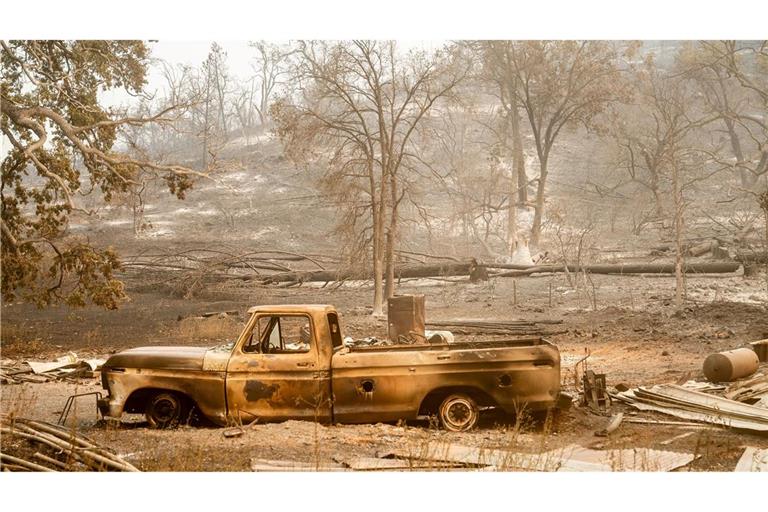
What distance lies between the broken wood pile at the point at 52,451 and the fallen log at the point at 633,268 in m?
4.60

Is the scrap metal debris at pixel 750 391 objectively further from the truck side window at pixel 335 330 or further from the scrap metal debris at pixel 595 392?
the truck side window at pixel 335 330

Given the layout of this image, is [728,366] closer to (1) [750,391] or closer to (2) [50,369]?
(1) [750,391]

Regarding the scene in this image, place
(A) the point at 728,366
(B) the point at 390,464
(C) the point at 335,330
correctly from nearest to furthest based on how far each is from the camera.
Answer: (B) the point at 390,464, (C) the point at 335,330, (A) the point at 728,366

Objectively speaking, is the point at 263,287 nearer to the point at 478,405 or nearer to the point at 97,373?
the point at 97,373

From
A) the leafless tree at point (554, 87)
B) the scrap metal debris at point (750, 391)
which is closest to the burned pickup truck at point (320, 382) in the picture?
the scrap metal debris at point (750, 391)

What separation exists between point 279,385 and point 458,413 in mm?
1494

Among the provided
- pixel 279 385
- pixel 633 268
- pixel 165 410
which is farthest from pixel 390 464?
pixel 633 268

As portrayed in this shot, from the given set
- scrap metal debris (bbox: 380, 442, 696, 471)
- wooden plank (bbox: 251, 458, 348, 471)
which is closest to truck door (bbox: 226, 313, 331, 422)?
wooden plank (bbox: 251, 458, 348, 471)

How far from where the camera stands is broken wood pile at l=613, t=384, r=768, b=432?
6.92 m

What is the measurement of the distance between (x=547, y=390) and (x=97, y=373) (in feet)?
15.3

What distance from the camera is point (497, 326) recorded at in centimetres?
889

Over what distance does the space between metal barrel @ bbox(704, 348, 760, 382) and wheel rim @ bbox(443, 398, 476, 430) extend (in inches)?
103

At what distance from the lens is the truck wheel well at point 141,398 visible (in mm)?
6734

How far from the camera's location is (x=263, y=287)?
28.7 ft
